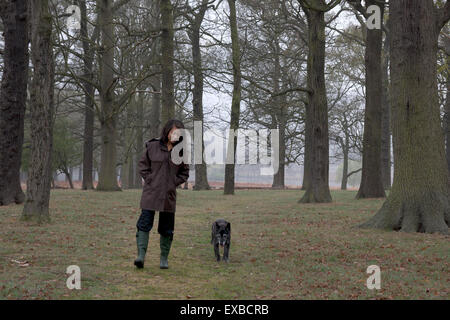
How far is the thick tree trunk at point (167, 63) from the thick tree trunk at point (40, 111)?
29.8ft

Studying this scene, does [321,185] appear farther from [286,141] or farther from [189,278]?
[286,141]

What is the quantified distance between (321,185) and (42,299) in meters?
15.4

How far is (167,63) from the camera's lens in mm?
20688

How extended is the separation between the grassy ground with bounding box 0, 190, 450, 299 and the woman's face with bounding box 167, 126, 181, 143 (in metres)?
1.92

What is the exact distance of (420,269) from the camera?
7.30 meters

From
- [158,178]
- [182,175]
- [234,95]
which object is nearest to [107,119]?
[234,95]

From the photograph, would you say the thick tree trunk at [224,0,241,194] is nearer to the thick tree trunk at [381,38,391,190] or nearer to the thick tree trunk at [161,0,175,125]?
the thick tree trunk at [161,0,175,125]

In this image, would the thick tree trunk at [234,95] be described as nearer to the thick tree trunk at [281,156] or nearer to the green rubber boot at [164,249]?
the thick tree trunk at [281,156]

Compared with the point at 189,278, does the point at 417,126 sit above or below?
above

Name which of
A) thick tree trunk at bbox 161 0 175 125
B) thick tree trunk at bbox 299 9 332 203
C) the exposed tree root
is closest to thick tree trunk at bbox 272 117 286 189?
thick tree trunk at bbox 299 9 332 203

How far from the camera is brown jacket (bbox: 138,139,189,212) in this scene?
22.9 feet

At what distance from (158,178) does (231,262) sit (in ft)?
6.59

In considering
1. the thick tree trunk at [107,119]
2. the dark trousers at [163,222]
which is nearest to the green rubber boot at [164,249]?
the dark trousers at [163,222]
